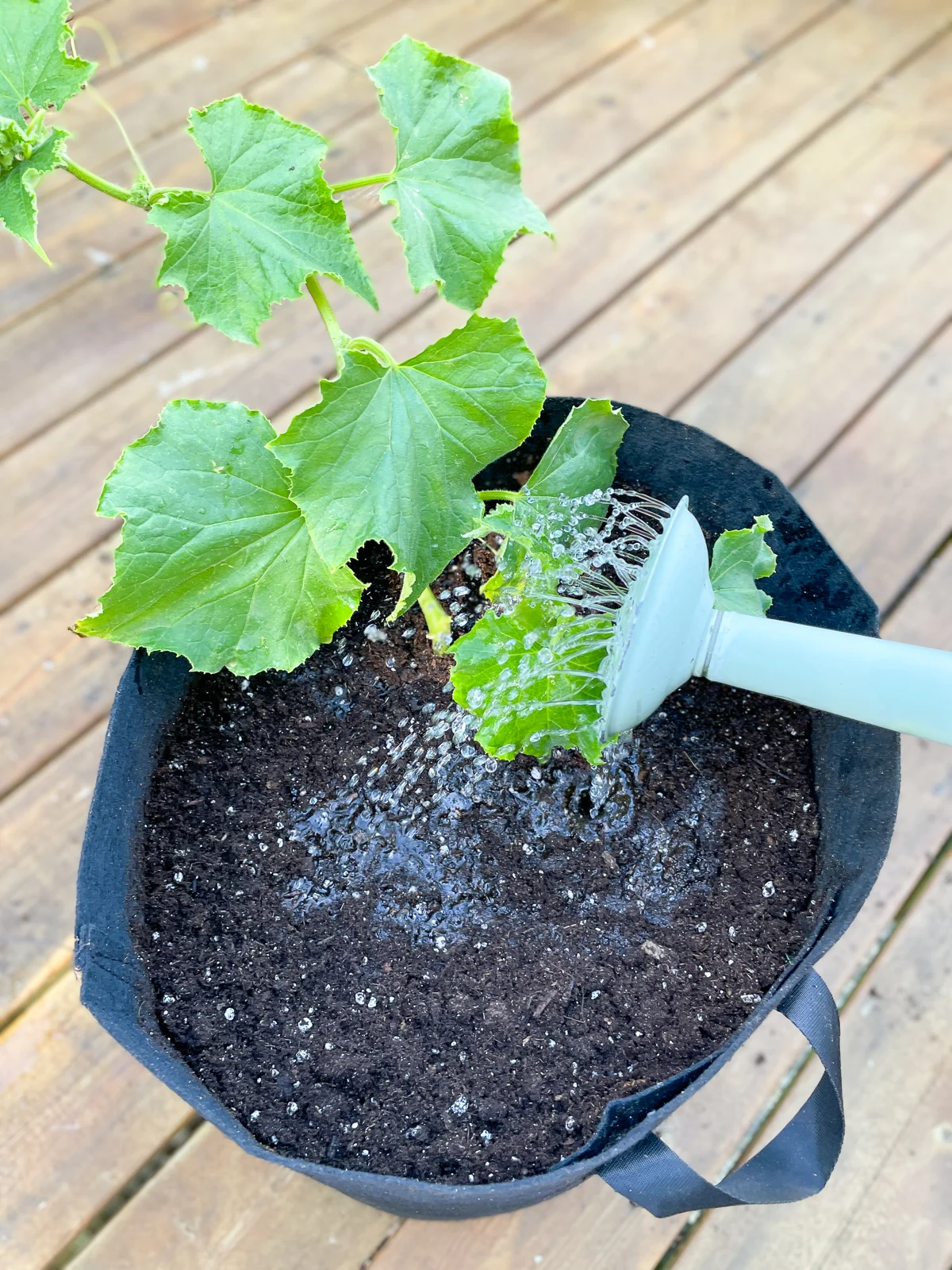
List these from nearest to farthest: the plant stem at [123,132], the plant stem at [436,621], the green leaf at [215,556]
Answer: the plant stem at [123,132]
the green leaf at [215,556]
the plant stem at [436,621]

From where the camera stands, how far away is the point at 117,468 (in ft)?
2.06

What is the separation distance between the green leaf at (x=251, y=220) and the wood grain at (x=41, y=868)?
56 cm

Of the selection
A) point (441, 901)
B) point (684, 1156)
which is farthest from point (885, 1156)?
point (441, 901)

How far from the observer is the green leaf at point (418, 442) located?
58 cm

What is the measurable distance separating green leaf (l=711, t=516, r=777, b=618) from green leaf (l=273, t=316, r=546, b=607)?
16 centimetres

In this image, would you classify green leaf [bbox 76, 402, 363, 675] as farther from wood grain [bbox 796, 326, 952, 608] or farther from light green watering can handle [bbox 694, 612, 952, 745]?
wood grain [bbox 796, 326, 952, 608]

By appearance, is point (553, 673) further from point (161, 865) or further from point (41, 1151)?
point (41, 1151)

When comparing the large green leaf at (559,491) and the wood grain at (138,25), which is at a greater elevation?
the wood grain at (138,25)

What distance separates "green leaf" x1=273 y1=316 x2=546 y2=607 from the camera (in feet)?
1.91

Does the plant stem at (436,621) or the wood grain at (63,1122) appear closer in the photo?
the plant stem at (436,621)

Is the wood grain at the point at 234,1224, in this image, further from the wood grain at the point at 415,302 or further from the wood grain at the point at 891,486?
the wood grain at the point at 891,486

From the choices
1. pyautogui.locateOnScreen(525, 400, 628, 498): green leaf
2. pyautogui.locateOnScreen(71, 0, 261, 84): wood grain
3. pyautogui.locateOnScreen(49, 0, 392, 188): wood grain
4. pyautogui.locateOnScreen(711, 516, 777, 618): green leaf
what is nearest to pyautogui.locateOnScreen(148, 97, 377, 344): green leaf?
pyautogui.locateOnScreen(525, 400, 628, 498): green leaf

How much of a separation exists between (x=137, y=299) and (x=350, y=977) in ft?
2.85

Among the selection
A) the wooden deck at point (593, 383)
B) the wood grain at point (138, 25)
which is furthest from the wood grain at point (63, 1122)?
the wood grain at point (138, 25)
